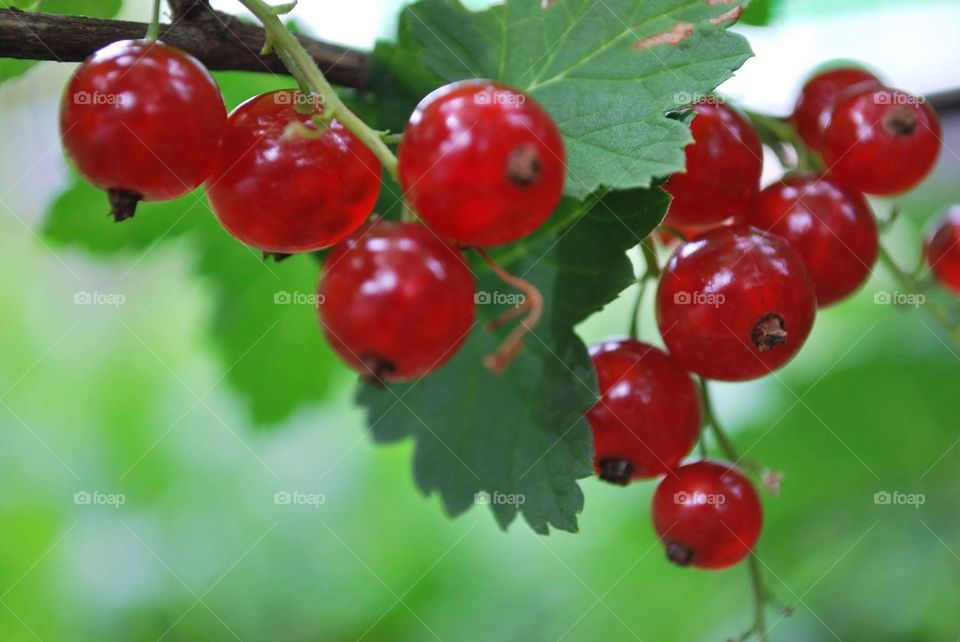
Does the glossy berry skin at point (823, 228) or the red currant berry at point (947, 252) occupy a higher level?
the glossy berry skin at point (823, 228)

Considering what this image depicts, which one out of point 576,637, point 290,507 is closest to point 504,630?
point 576,637

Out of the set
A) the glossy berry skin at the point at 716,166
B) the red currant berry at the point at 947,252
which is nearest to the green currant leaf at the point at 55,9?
the glossy berry skin at the point at 716,166

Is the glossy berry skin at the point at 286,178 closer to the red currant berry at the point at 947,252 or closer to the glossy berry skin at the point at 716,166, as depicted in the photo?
the glossy berry skin at the point at 716,166

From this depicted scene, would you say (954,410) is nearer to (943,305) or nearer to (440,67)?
(943,305)

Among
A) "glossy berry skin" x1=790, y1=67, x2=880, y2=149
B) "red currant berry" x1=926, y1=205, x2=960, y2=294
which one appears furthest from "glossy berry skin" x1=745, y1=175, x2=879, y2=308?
"red currant berry" x1=926, y1=205, x2=960, y2=294

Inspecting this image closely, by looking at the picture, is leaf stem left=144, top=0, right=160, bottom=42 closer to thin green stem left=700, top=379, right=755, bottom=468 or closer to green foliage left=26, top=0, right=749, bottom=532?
green foliage left=26, top=0, right=749, bottom=532

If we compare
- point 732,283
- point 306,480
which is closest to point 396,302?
point 732,283
